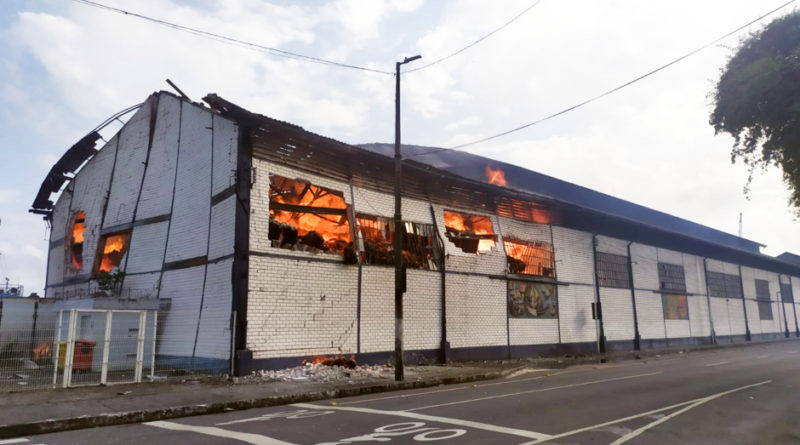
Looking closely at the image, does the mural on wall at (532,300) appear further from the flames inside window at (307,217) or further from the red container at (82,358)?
the red container at (82,358)

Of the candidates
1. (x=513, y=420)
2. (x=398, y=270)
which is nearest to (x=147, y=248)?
(x=398, y=270)

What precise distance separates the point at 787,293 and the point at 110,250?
5562 cm

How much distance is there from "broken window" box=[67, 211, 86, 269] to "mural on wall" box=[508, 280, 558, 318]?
19.8 metres

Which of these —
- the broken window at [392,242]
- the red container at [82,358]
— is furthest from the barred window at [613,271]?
the red container at [82,358]

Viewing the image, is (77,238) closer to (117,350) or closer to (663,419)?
(117,350)

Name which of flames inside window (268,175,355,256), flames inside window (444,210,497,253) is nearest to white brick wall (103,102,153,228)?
flames inside window (268,175,355,256)

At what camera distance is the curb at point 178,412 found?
26.7 feet

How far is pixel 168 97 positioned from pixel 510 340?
17303mm

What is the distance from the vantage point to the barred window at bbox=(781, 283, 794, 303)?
157ft

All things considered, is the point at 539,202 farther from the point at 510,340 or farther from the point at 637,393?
the point at 637,393

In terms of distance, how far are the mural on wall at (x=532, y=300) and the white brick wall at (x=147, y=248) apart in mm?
14205

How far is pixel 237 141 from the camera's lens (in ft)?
52.4

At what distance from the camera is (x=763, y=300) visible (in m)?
44.0

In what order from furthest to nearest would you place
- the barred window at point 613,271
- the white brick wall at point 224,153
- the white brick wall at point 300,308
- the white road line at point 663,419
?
the barred window at point 613,271, the white brick wall at point 224,153, the white brick wall at point 300,308, the white road line at point 663,419
